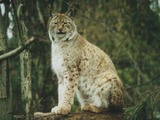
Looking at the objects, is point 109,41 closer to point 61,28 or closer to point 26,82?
point 61,28

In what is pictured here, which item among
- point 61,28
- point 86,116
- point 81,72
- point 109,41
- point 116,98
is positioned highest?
point 109,41

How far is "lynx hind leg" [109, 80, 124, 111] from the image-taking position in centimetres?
796

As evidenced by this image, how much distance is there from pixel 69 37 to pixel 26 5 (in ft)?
6.64

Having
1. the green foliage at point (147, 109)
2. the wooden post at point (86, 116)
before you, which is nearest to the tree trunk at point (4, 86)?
the green foliage at point (147, 109)

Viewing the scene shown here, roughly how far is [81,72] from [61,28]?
75cm

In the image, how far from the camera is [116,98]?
7.96 meters

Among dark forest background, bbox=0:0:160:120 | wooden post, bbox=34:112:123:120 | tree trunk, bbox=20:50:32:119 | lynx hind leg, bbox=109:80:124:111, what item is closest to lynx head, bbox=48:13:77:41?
lynx hind leg, bbox=109:80:124:111

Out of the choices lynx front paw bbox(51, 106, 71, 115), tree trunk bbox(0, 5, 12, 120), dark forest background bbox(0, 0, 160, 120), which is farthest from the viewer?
dark forest background bbox(0, 0, 160, 120)

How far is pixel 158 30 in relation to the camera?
567 inches

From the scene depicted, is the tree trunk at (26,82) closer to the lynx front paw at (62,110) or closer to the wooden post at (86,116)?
the wooden post at (86,116)

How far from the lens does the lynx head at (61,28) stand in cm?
836

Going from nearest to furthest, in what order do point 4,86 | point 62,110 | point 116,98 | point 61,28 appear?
point 4,86 < point 62,110 < point 116,98 < point 61,28

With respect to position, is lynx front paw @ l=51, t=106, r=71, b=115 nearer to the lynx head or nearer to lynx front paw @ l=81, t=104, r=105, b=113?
lynx front paw @ l=81, t=104, r=105, b=113

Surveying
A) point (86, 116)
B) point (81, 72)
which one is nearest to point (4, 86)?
point (86, 116)
